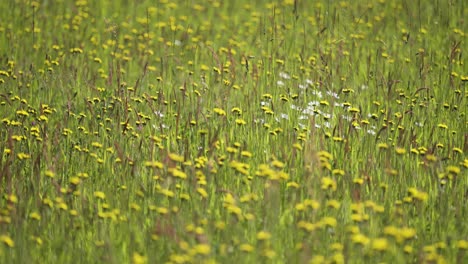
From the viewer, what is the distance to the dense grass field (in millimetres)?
2994

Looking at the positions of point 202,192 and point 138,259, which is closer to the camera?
point 138,259

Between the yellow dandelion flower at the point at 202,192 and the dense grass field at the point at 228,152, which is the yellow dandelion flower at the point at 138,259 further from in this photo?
the yellow dandelion flower at the point at 202,192

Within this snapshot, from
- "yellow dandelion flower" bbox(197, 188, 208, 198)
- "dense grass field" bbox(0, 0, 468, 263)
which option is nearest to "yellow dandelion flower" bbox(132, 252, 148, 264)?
"dense grass field" bbox(0, 0, 468, 263)

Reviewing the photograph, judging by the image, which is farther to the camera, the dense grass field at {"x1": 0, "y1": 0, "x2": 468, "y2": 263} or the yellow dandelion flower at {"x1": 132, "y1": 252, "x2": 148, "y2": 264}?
the dense grass field at {"x1": 0, "y1": 0, "x2": 468, "y2": 263}

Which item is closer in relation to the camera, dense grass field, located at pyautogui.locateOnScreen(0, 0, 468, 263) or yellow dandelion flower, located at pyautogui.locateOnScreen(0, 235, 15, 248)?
yellow dandelion flower, located at pyautogui.locateOnScreen(0, 235, 15, 248)

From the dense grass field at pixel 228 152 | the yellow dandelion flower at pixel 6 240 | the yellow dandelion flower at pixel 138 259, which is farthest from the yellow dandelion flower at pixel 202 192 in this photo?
the yellow dandelion flower at pixel 6 240

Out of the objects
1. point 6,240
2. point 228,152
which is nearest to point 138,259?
point 6,240

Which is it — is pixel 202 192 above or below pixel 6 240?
above

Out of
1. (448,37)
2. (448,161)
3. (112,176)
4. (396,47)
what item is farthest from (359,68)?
(112,176)

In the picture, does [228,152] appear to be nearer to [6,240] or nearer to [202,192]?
[202,192]

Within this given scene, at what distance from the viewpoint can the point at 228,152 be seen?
3.82 m

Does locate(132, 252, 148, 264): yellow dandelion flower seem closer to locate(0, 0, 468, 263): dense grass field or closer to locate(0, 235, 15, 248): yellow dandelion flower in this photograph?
locate(0, 0, 468, 263): dense grass field

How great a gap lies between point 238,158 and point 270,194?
53cm

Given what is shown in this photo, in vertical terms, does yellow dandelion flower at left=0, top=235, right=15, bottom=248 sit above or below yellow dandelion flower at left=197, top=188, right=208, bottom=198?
below
